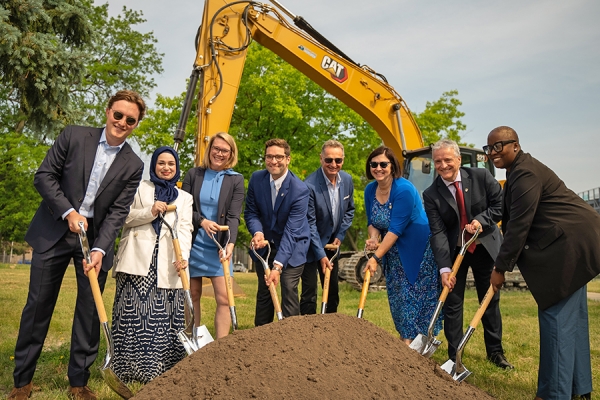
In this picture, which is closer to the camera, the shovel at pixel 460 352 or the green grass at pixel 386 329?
the shovel at pixel 460 352

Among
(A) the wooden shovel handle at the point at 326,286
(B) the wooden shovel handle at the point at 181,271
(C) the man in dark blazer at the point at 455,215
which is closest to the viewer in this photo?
(B) the wooden shovel handle at the point at 181,271

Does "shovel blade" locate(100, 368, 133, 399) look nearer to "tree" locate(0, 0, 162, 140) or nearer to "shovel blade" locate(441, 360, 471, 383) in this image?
"shovel blade" locate(441, 360, 471, 383)

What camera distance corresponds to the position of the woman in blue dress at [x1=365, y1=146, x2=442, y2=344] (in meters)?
4.72

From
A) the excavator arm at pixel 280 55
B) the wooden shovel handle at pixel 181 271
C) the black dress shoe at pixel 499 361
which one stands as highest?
the excavator arm at pixel 280 55

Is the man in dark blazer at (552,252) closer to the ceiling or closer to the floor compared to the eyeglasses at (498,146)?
closer to the floor

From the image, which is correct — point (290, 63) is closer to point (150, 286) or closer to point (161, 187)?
point (161, 187)

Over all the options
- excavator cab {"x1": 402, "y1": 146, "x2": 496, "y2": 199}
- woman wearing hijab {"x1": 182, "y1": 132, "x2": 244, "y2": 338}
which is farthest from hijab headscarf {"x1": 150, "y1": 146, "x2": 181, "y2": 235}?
excavator cab {"x1": 402, "y1": 146, "x2": 496, "y2": 199}

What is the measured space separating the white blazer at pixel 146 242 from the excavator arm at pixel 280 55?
9.96ft

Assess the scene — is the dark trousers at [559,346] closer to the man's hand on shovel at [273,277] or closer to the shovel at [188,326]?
the man's hand on shovel at [273,277]

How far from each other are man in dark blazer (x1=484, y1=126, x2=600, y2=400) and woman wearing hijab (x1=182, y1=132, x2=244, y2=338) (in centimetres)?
233

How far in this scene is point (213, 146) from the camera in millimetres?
4738

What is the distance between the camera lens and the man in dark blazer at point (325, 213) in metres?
4.97

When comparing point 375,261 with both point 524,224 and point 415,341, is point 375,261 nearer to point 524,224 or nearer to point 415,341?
point 415,341

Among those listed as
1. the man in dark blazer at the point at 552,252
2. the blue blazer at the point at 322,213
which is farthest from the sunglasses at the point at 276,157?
the man in dark blazer at the point at 552,252
